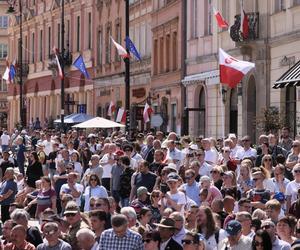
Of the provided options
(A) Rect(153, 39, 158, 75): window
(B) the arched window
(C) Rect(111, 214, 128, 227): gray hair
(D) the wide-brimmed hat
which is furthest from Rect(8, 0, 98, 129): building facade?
(C) Rect(111, 214, 128, 227): gray hair

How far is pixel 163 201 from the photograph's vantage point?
16.6m

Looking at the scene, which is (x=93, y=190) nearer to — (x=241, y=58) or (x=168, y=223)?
(x=168, y=223)

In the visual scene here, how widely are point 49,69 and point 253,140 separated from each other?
42.8 metres

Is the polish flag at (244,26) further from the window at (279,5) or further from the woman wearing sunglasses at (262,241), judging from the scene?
the woman wearing sunglasses at (262,241)

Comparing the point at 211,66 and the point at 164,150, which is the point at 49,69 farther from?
the point at 164,150

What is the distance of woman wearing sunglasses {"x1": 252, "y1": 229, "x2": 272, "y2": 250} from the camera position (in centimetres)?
1198

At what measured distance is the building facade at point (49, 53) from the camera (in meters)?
70.6

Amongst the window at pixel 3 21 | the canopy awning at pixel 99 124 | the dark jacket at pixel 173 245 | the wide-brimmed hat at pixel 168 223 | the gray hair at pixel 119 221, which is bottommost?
the dark jacket at pixel 173 245

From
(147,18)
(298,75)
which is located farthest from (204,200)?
(147,18)

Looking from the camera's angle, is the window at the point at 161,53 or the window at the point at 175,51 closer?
the window at the point at 175,51

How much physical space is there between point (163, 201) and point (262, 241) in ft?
15.4

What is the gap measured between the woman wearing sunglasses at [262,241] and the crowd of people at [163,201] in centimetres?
1

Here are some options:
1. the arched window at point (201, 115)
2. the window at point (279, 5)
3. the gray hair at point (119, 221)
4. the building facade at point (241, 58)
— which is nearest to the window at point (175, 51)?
the building facade at point (241, 58)

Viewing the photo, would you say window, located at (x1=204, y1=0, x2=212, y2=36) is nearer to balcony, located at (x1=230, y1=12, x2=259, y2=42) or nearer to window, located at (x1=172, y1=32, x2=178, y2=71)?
window, located at (x1=172, y1=32, x2=178, y2=71)
